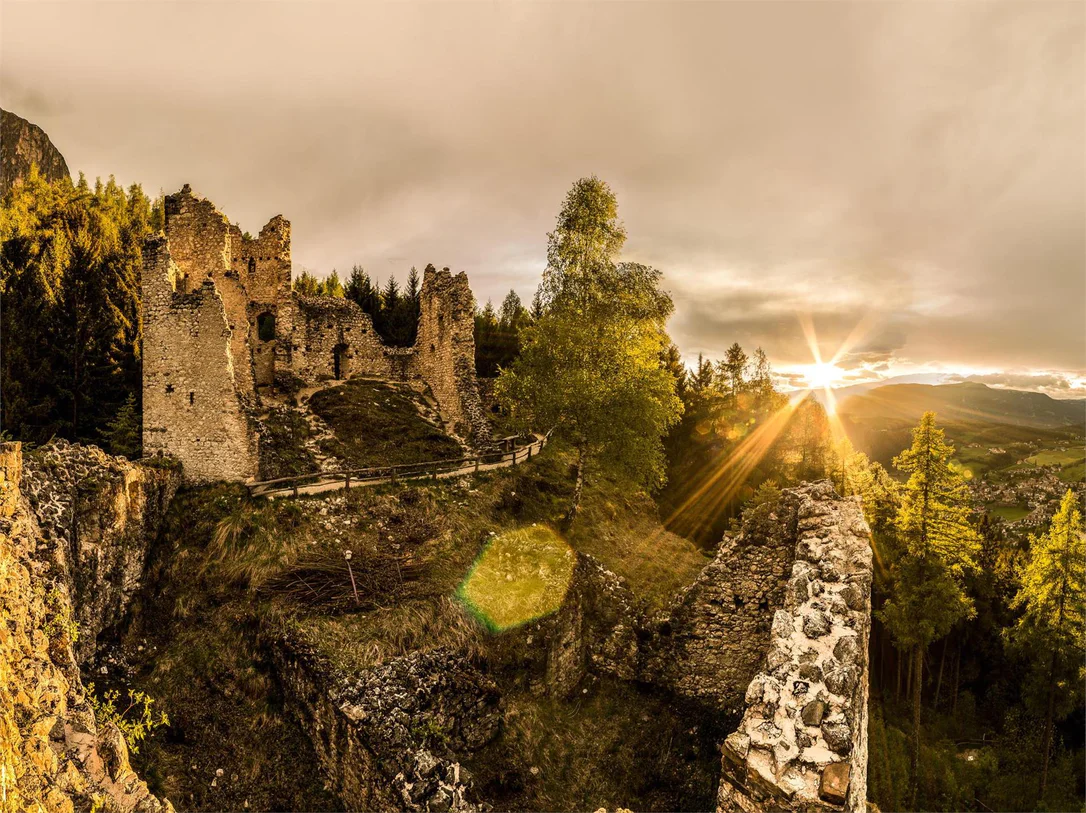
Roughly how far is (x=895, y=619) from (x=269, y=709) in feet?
56.2

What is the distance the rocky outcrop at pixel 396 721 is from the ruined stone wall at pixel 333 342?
16.3 m

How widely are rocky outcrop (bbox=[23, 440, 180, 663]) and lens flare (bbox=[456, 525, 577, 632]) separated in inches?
319

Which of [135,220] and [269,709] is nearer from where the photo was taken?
[269,709]

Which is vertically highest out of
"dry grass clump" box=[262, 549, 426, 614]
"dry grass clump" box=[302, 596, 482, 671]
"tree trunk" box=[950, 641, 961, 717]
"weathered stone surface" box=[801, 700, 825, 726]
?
"weathered stone surface" box=[801, 700, 825, 726]

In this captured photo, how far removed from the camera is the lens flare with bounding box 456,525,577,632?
527 inches

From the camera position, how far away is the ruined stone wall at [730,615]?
36.7 feet

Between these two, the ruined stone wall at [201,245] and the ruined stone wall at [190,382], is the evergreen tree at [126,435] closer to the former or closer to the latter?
the ruined stone wall at [190,382]

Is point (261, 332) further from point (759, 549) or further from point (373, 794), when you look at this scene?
point (759, 549)

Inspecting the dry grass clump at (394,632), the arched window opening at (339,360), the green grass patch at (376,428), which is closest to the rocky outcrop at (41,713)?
the dry grass clump at (394,632)

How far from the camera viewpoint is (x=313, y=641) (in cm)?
1145

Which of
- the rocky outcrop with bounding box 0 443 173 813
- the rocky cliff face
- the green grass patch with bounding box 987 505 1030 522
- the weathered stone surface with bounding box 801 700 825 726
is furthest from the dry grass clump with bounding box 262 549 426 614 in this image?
the rocky cliff face

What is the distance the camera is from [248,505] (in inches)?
591

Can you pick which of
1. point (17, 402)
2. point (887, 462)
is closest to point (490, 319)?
point (17, 402)

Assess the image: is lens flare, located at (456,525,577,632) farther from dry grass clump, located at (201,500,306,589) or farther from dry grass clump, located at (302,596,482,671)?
dry grass clump, located at (201,500,306,589)
